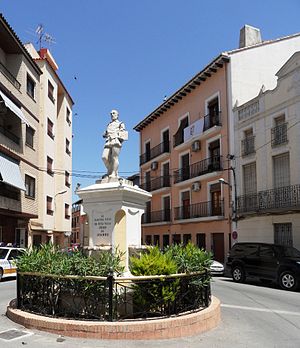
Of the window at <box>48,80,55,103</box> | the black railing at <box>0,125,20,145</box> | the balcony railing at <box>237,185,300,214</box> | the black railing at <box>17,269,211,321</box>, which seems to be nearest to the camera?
the black railing at <box>17,269,211,321</box>

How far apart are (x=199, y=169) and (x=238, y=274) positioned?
13.3 m

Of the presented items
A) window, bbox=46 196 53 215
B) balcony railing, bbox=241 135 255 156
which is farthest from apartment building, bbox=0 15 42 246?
balcony railing, bbox=241 135 255 156

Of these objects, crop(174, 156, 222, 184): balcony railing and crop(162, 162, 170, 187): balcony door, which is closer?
crop(174, 156, 222, 184): balcony railing

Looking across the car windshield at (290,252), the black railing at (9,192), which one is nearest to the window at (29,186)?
the black railing at (9,192)

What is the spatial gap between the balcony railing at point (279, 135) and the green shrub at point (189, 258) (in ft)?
51.8

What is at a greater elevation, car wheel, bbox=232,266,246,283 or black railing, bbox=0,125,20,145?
black railing, bbox=0,125,20,145

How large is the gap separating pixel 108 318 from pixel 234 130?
21.9 metres

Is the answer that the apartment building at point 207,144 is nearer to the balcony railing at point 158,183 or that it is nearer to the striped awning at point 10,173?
the balcony railing at point 158,183

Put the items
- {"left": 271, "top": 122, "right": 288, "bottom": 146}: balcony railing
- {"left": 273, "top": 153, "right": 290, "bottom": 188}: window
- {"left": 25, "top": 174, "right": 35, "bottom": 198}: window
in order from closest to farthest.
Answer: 1. {"left": 273, "top": 153, "right": 290, "bottom": 188}: window
2. {"left": 271, "top": 122, "right": 288, "bottom": 146}: balcony railing
3. {"left": 25, "top": 174, "right": 35, "bottom": 198}: window

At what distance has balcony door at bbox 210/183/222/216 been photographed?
29033mm

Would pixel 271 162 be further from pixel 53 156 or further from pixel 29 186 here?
pixel 53 156

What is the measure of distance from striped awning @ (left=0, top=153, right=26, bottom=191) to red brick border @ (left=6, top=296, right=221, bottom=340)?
15.1 metres

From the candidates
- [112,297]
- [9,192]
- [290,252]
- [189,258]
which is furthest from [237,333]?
[9,192]

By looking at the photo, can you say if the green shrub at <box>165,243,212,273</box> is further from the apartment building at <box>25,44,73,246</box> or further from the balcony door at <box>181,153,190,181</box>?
the balcony door at <box>181,153,190,181</box>
